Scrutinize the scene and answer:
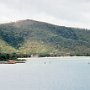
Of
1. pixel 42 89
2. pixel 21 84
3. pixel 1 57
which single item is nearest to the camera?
pixel 42 89

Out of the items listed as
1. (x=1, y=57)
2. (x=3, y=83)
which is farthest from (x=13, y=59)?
(x=3, y=83)

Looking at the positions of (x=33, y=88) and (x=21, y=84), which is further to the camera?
(x=21, y=84)

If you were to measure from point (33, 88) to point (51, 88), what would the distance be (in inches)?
126

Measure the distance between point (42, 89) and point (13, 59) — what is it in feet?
342

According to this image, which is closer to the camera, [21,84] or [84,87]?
[84,87]

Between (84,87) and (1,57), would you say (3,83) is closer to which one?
(84,87)

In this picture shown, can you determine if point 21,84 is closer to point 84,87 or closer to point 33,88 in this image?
point 33,88

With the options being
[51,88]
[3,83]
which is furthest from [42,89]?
[3,83]

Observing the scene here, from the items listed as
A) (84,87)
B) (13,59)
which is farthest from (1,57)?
(84,87)

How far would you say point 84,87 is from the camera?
218ft

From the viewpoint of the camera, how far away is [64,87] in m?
66.5

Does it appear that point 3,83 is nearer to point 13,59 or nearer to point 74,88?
point 74,88

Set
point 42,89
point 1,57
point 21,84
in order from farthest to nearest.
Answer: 1. point 1,57
2. point 21,84
3. point 42,89

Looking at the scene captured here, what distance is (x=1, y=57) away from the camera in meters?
163
